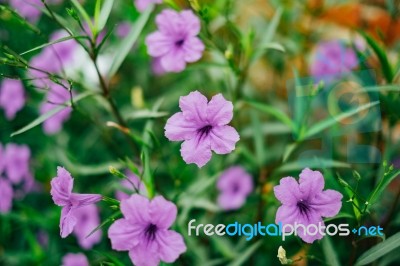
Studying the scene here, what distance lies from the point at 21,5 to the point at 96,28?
3.21 ft

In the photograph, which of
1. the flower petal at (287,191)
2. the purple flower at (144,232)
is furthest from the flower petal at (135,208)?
the flower petal at (287,191)

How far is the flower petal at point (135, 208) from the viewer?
2.69 ft

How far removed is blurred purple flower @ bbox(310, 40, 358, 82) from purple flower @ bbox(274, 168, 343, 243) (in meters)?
0.87

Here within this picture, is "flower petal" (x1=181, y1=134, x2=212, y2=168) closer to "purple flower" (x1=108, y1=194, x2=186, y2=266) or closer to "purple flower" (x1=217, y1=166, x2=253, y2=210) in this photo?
"purple flower" (x1=108, y1=194, x2=186, y2=266)

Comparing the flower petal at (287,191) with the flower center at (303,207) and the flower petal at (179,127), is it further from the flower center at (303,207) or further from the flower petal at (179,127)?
the flower petal at (179,127)

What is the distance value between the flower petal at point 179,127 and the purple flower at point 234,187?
717 millimetres

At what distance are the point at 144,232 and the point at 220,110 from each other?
28 centimetres

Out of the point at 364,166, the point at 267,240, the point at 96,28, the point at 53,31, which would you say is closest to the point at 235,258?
the point at 267,240

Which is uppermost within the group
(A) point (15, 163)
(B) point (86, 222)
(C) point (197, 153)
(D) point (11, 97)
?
(C) point (197, 153)

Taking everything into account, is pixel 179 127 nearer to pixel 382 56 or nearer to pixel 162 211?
pixel 162 211

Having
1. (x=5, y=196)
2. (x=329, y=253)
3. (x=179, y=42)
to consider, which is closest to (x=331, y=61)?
(x=179, y=42)

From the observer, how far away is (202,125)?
2.99 feet

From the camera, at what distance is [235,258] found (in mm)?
1316

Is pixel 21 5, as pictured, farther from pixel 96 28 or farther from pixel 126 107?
pixel 96 28
